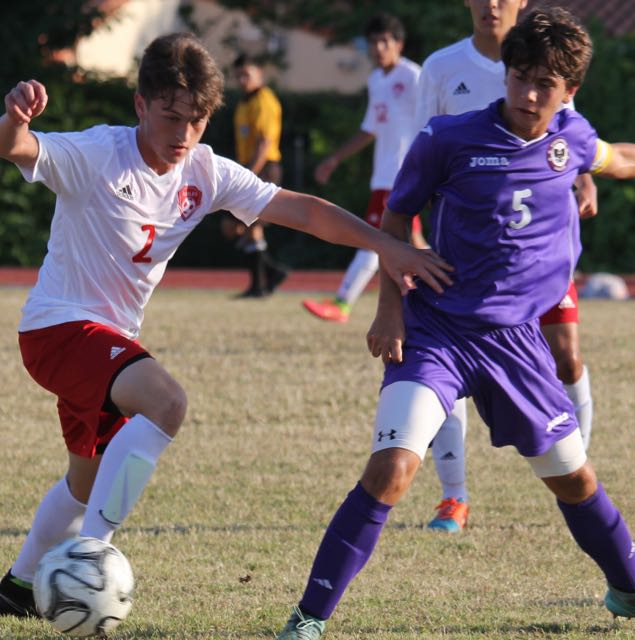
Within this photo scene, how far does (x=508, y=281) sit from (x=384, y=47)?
681 centimetres

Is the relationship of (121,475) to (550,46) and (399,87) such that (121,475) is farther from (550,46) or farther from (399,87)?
(399,87)

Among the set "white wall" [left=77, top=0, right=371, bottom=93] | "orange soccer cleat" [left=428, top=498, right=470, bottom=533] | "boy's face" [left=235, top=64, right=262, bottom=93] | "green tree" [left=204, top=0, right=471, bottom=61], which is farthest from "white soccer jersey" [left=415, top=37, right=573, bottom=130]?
"white wall" [left=77, top=0, right=371, bottom=93]

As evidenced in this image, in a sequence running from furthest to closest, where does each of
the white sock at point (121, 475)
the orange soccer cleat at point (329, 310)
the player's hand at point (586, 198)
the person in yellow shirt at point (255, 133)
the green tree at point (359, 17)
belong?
the green tree at point (359, 17), the person in yellow shirt at point (255, 133), the orange soccer cleat at point (329, 310), the player's hand at point (586, 198), the white sock at point (121, 475)

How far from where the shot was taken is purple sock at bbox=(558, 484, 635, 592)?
161 inches

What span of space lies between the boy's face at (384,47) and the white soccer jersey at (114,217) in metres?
6.38

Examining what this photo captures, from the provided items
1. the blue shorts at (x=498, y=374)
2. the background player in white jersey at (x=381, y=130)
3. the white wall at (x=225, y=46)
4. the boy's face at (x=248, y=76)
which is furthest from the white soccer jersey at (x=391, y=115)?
the white wall at (x=225, y=46)

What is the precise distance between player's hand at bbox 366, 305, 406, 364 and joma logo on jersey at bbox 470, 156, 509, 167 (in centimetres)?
48

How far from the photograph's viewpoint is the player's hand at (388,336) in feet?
13.0

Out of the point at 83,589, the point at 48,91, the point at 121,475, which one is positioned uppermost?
the point at 121,475

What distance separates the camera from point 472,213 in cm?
405

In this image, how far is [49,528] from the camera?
432cm

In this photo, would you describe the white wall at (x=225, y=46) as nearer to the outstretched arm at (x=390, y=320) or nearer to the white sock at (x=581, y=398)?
the white sock at (x=581, y=398)

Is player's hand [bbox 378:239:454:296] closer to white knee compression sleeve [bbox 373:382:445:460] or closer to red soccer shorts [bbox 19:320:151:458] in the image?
white knee compression sleeve [bbox 373:382:445:460]

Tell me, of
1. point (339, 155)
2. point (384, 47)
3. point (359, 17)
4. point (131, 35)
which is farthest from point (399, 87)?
point (131, 35)
